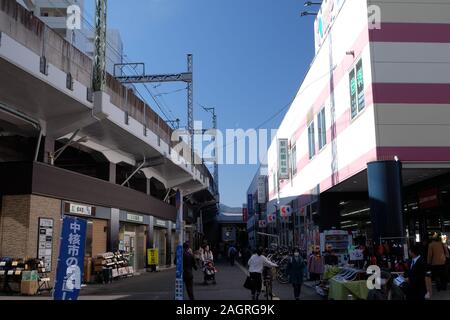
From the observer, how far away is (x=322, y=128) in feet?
82.2

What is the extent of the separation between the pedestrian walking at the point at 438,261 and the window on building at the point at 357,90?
5.55 metres

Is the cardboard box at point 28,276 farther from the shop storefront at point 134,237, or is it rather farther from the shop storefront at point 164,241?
the shop storefront at point 164,241

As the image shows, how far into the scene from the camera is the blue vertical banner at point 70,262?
9156mm

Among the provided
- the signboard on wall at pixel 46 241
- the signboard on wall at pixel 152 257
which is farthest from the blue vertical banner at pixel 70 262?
the signboard on wall at pixel 152 257

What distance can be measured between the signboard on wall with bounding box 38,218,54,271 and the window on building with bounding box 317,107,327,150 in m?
13.0

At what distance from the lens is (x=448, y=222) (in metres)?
19.3

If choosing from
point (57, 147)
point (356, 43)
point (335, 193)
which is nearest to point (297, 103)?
point (335, 193)

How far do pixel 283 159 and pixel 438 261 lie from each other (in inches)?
881

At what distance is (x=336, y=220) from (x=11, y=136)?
50.5ft

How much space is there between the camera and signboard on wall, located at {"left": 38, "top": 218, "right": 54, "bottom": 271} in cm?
1778

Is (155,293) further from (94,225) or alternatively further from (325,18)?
(325,18)

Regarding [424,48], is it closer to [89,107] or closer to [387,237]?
[387,237]

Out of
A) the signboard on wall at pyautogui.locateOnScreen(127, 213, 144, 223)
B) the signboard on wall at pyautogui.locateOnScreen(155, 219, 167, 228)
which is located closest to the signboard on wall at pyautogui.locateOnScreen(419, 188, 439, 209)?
the signboard on wall at pyautogui.locateOnScreen(127, 213, 144, 223)

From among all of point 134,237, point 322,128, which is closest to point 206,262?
point 322,128
